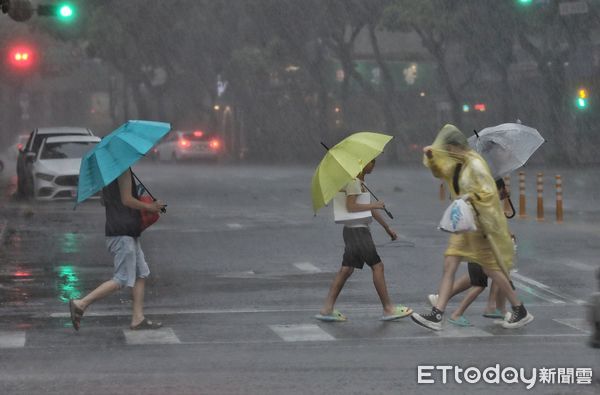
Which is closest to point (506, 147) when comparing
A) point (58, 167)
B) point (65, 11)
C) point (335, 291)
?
point (335, 291)

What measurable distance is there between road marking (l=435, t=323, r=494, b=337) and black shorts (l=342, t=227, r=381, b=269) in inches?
37.9

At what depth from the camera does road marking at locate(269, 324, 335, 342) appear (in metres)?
11.4

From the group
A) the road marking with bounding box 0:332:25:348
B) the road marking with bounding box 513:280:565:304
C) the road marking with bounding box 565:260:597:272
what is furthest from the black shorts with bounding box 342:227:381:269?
the road marking with bounding box 565:260:597:272

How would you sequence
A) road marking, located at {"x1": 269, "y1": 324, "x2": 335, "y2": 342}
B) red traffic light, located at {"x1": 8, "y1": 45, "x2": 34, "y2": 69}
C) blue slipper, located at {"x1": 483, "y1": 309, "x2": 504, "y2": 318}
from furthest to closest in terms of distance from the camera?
red traffic light, located at {"x1": 8, "y1": 45, "x2": 34, "y2": 69}, blue slipper, located at {"x1": 483, "y1": 309, "x2": 504, "y2": 318}, road marking, located at {"x1": 269, "y1": 324, "x2": 335, "y2": 342}

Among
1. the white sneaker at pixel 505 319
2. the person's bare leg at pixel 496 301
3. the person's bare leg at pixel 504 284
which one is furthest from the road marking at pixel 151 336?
the person's bare leg at pixel 496 301

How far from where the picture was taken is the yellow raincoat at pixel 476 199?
11.5 meters

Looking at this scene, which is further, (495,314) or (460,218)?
(495,314)

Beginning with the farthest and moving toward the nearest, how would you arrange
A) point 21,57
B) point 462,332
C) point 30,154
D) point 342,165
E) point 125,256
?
point 21,57 → point 30,154 → point 342,165 → point 125,256 → point 462,332

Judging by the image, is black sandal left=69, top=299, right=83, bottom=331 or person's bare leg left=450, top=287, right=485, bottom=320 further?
person's bare leg left=450, top=287, right=485, bottom=320

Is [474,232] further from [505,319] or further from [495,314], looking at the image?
[495,314]

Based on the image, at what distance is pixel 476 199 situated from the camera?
11.5 m

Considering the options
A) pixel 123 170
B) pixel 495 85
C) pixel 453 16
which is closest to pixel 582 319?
pixel 123 170

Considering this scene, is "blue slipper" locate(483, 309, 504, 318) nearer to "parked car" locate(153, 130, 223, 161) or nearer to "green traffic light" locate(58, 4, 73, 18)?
"green traffic light" locate(58, 4, 73, 18)

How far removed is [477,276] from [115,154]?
345cm
